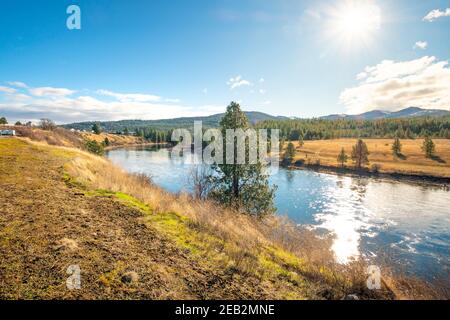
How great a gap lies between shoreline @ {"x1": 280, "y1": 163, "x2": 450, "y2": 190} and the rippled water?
581 cm

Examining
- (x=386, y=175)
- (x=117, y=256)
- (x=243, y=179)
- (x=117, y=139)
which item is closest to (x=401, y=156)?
(x=386, y=175)

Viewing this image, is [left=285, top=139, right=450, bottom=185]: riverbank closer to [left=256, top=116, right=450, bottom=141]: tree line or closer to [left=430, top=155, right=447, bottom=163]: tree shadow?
[left=430, top=155, right=447, bottom=163]: tree shadow

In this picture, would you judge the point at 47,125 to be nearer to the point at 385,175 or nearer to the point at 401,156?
the point at 385,175

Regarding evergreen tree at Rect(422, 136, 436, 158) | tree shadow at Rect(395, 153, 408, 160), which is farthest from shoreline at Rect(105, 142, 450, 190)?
evergreen tree at Rect(422, 136, 436, 158)

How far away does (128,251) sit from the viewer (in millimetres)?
7750

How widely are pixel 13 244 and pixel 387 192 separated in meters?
55.5

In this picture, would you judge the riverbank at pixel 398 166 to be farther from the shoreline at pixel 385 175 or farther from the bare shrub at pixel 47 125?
the bare shrub at pixel 47 125

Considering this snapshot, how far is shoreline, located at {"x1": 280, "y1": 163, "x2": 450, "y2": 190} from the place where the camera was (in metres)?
60.8

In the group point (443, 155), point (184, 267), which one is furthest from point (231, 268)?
point (443, 155)

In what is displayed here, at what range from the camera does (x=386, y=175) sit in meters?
68.2

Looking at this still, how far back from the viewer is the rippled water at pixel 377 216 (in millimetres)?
23734

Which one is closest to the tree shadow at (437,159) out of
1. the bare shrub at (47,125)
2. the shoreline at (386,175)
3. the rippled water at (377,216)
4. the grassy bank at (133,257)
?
the shoreline at (386,175)

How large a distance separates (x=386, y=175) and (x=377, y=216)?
1528 inches
